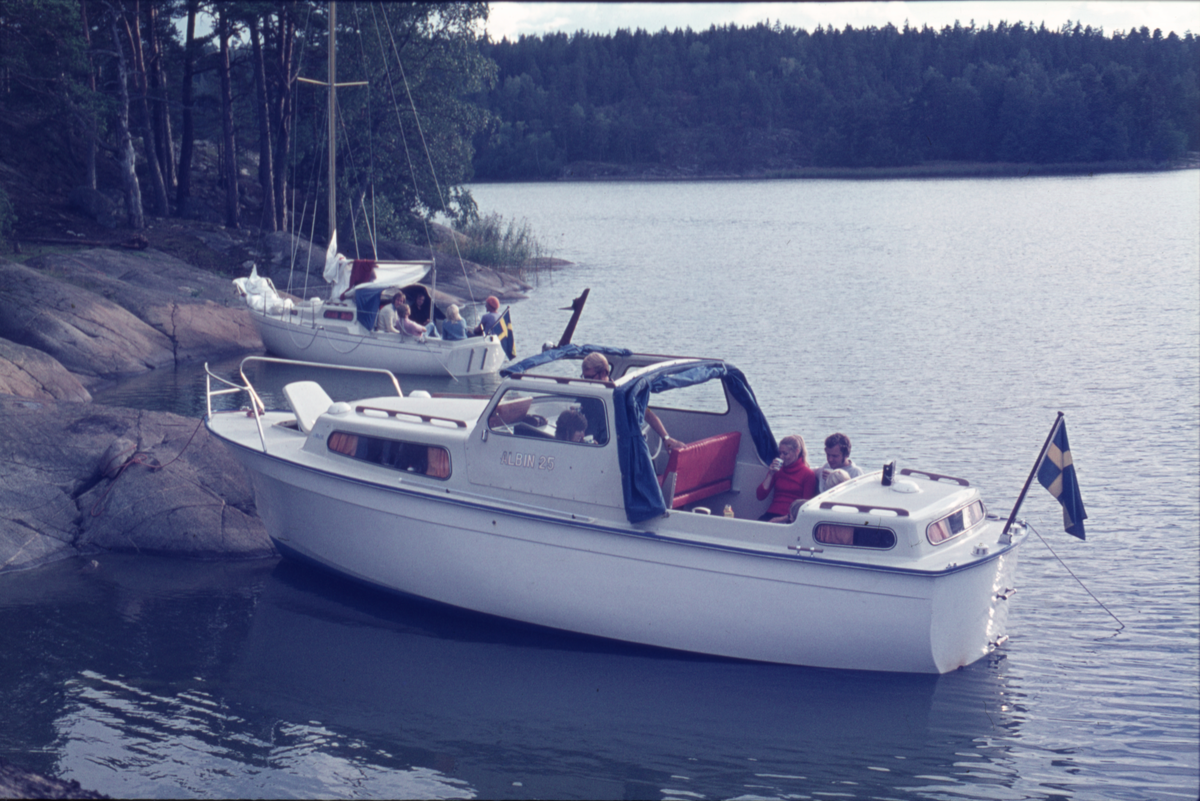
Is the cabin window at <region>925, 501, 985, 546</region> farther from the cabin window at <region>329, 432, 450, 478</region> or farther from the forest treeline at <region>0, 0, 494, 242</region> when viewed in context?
the forest treeline at <region>0, 0, 494, 242</region>

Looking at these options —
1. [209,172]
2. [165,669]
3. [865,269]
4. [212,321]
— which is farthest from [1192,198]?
[165,669]

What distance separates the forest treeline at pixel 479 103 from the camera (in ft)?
116

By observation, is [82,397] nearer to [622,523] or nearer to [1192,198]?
[622,523]

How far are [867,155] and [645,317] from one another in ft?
279

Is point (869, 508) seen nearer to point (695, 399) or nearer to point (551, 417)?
point (551, 417)

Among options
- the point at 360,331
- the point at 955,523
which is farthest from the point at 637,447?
the point at 360,331

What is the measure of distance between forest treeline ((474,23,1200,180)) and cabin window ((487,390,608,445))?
285ft

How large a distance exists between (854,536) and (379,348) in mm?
17087

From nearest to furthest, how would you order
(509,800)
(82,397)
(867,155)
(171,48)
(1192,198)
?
(509,800), (82,397), (171,48), (1192,198), (867,155)

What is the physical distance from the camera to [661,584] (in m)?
9.62

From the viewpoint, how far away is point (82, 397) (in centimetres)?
1928

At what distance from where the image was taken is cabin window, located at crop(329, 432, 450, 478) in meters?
10.6

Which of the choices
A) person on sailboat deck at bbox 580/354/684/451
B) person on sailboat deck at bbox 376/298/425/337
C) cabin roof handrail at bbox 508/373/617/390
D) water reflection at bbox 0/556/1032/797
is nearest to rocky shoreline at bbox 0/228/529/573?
water reflection at bbox 0/556/1032/797

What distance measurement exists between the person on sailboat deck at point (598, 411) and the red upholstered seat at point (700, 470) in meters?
0.17
